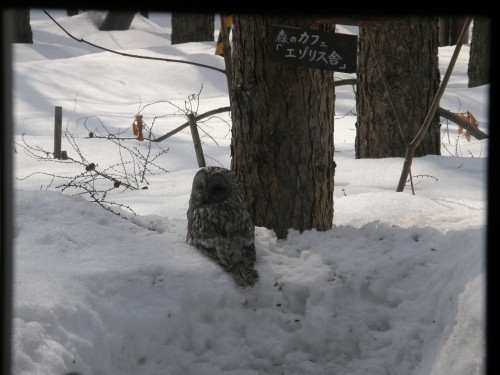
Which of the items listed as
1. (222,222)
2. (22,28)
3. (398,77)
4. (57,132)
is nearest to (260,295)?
(222,222)

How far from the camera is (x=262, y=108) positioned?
5.01 meters

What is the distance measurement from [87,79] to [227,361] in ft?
36.8

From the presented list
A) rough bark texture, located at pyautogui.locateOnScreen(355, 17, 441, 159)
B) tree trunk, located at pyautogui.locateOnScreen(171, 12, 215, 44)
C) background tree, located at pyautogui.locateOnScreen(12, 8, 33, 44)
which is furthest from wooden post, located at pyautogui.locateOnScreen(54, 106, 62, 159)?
tree trunk, located at pyautogui.locateOnScreen(171, 12, 215, 44)

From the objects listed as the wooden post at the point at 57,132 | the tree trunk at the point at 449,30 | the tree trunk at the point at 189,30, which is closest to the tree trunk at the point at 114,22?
the tree trunk at the point at 189,30

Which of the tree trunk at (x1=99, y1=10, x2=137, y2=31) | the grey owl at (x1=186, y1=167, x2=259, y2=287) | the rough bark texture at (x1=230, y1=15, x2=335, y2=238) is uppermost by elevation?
the tree trunk at (x1=99, y1=10, x2=137, y2=31)

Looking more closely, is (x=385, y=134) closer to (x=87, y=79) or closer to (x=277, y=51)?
(x=277, y=51)

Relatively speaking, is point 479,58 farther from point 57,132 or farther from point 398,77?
point 57,132

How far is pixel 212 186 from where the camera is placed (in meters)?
4.84

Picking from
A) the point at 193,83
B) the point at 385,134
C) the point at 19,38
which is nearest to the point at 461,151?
the point at 385,134

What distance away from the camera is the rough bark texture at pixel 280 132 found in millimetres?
4969

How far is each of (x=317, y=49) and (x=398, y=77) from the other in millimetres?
2951

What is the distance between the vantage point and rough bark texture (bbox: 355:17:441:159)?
748cm

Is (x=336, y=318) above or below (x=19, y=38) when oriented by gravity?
below

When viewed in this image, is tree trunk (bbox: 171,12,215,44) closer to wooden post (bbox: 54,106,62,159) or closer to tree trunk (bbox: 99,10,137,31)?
tree trunk (bbox: 99,10,137,31)
